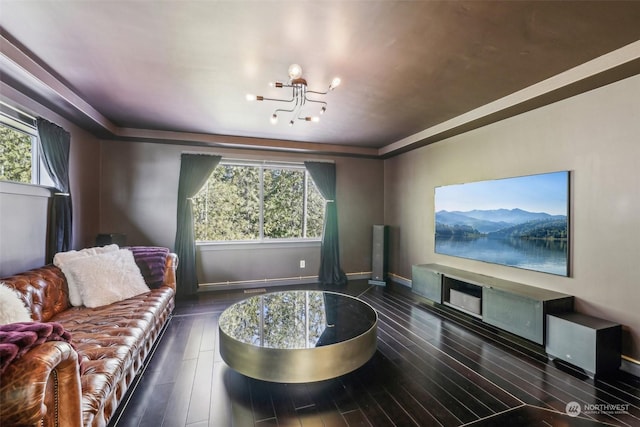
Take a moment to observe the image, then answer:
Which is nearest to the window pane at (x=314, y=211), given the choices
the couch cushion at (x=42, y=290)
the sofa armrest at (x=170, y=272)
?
the sofa armrest at (x=170, y=272)

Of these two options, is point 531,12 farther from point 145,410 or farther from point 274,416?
point 145,410

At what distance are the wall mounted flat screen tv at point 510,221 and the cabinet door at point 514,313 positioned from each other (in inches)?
18.1

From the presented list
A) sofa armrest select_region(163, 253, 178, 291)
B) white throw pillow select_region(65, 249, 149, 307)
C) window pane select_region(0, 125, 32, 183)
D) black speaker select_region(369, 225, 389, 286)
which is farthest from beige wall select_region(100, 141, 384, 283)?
white throw pillow select_region(65, 249, 149, 307)

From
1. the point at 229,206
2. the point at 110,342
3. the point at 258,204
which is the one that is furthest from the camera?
the point at 258,204

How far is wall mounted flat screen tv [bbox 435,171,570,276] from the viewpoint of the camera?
9.14 ft

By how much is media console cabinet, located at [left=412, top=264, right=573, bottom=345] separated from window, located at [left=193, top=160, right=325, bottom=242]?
2.21m

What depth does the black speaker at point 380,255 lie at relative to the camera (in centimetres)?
513

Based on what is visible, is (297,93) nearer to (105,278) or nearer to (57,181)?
(105,278)

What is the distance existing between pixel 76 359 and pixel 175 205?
3.60 meters

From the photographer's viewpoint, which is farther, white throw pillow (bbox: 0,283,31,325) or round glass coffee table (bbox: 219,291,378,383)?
round glass coffee table (bbox: 219,291,378,383)

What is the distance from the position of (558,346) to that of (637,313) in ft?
2.02

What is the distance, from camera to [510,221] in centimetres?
323

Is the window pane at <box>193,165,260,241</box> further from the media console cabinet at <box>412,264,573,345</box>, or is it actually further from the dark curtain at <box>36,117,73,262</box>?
the media console cabinet at <box>412,264,573,345</box>

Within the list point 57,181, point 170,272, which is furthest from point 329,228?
point 57,181
